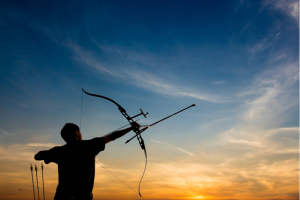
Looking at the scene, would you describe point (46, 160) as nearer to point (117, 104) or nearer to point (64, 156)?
point (64, 156)

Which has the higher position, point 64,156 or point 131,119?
point 131,119

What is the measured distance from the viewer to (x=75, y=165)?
304 centimetres

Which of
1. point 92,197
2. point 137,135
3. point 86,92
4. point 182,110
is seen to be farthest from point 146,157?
point 92,197

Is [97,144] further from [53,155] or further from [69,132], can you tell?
[53,155]

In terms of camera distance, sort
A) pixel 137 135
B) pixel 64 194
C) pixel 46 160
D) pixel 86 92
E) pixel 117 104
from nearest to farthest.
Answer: pixel 64 194
pixel 46 160
pixel 137 135
pixel 117 104
pixel 86 92

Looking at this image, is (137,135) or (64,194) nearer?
(64,194)

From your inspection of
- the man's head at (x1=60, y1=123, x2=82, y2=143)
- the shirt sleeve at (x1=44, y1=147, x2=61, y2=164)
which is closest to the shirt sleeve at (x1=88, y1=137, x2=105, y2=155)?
the man's head at (x1=60, y1=123, x2=82, y2=143)

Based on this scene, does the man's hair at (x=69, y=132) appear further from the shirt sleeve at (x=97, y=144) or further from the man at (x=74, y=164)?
the shirt sleeve at (x=97, y=144)

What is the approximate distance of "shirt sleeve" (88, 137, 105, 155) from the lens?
3.16m

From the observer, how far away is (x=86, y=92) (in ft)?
27.3

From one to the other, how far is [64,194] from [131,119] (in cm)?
434

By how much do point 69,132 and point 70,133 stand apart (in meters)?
0.02

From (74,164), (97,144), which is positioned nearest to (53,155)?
(74,164)

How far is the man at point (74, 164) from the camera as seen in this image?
2.96 meters
